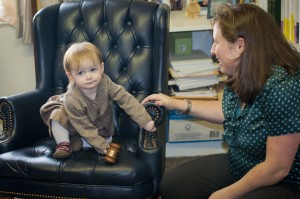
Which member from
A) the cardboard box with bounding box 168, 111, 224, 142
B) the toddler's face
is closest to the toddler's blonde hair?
the toddler's face

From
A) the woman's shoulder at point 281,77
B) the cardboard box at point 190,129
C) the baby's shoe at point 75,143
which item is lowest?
the cardboard box at point 190,129

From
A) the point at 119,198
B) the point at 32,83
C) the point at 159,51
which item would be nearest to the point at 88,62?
the point at 159,51

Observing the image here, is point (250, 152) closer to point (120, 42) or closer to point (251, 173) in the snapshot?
point (251, 173)

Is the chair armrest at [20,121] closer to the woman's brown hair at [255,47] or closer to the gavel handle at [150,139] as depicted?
the gavel handle at [150,139]

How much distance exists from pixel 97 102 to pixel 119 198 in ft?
1.55

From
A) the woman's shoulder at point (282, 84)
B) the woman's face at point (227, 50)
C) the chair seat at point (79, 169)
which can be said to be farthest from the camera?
the chair seat at point (79, 169)

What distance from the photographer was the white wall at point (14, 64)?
2.95 meters

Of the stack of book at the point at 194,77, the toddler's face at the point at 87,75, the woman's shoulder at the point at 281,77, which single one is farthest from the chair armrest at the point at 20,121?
the woman's shoulder at the point at 281,77

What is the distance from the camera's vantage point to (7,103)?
6.30 ft

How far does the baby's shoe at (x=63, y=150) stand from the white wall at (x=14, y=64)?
4.39ft

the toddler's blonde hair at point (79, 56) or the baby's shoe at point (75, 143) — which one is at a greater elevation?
the toddler's blonde hair at point (79, 56)

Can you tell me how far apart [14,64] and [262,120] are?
211 cm

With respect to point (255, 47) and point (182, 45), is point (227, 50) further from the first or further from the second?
point (182, 45)

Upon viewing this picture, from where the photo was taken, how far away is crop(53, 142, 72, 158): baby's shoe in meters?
1.78
